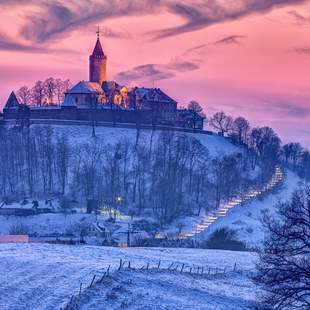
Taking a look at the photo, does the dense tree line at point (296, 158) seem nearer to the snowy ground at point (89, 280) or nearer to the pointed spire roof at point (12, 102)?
the pointed spire roof at point (12, 102)

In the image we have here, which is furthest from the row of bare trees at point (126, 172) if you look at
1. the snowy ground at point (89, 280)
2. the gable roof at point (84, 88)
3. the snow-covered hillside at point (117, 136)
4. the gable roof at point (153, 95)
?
the snowy ground at point (89, 280)

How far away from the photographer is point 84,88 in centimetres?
13488

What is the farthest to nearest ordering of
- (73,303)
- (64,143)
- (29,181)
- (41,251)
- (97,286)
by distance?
(64,143), (29,181), (41,251), (97,286), (73,303)

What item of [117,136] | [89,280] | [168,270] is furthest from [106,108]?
[89,280]

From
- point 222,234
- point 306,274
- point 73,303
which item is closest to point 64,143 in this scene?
point 222,234

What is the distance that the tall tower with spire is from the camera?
479ft

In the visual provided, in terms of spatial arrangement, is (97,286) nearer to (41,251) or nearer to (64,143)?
(41,251)

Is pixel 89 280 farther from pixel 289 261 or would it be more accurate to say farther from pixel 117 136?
pixel 117 136

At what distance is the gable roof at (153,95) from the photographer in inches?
5340

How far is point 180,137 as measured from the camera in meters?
119

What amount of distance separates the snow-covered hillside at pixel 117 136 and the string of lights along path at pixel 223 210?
11.5 m

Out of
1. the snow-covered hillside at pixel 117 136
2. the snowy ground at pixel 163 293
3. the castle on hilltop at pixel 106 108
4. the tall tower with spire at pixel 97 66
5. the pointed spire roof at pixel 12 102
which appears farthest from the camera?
the tall tower with spire at pixel 97 66

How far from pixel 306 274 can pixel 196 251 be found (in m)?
36.8

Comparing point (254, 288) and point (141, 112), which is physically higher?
point (141, 112)
